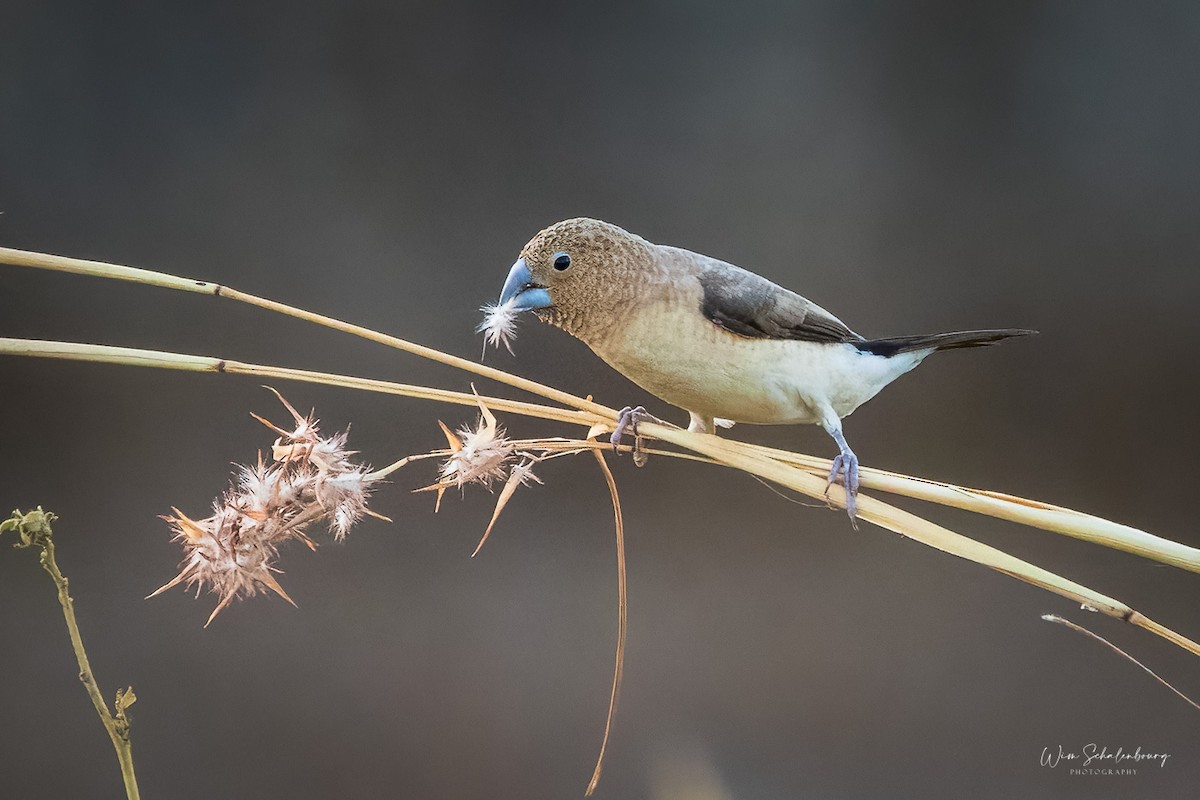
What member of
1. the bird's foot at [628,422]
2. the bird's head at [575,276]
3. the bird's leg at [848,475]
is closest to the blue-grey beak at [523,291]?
the bird's head at [575,276]

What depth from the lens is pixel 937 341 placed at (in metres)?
0.85

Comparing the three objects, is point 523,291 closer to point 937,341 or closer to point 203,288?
point 203,288

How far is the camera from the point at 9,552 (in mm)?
1170

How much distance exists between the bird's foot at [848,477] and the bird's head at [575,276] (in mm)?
241

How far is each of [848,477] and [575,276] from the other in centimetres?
30

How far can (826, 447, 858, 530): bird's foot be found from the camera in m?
0.74

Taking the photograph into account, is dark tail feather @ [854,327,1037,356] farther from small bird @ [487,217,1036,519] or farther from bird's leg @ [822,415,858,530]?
bird's leg @ [822,415,858,530]

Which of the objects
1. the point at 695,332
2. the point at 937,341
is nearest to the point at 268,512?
the point at 695,332

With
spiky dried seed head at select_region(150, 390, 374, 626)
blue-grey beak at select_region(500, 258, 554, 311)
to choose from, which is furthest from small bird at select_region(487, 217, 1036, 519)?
spiky dried seed head at select_region(150, 390, 374, 626)

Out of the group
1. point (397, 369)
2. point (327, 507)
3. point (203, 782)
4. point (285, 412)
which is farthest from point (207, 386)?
point (327, 507)

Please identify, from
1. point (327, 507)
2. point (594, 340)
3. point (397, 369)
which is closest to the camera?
point (327, 507)

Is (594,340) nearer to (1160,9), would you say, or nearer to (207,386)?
(207,386)

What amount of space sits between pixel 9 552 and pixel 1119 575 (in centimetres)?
156

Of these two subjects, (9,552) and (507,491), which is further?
(9,552)
